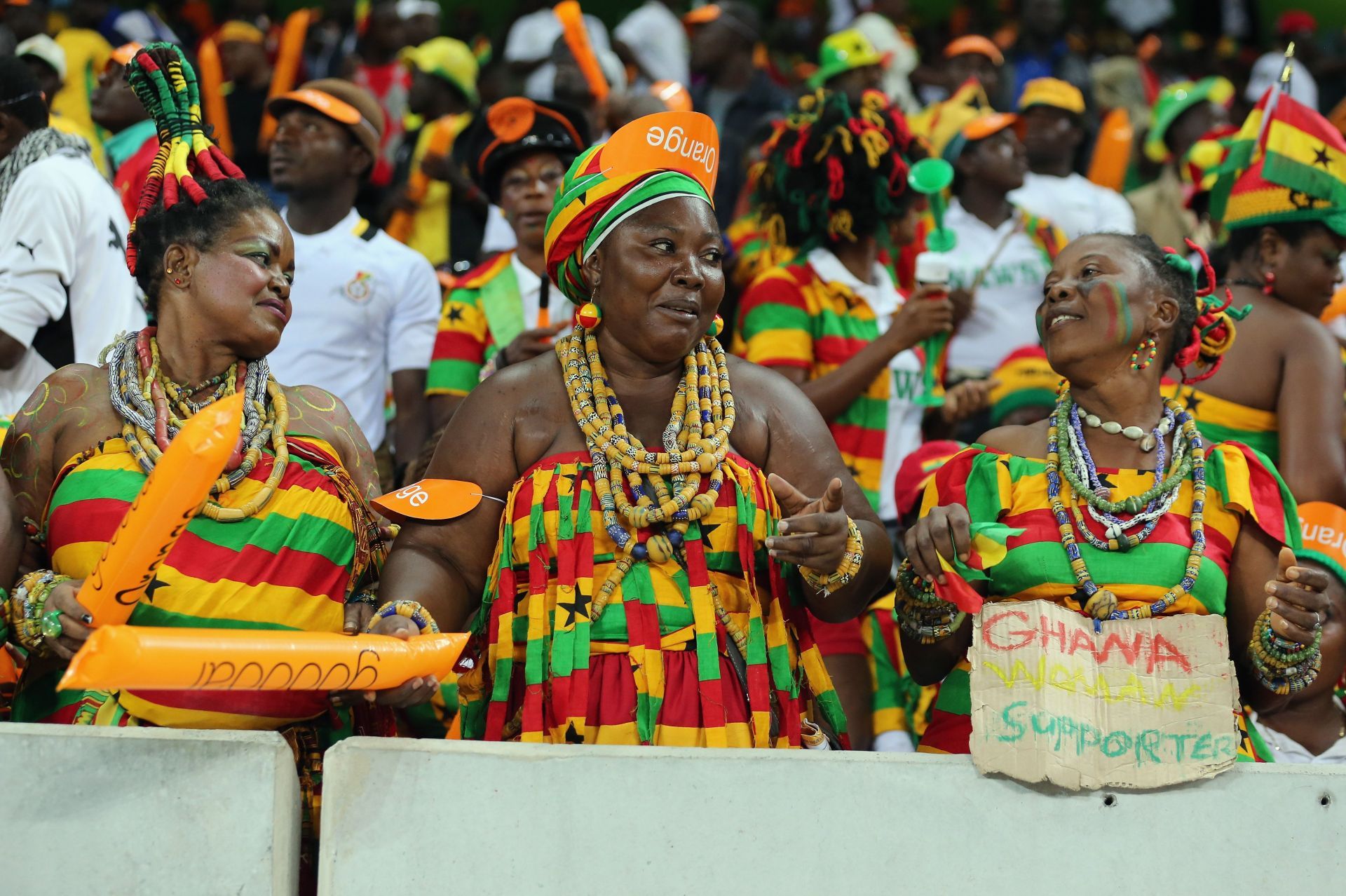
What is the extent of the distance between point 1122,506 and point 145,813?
2.05 m

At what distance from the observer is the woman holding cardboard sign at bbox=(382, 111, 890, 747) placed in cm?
294

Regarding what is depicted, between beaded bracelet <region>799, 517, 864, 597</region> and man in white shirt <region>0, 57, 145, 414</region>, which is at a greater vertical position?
man in white shirt <region>0, 57, 145, 414</region>

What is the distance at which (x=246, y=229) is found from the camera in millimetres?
3180

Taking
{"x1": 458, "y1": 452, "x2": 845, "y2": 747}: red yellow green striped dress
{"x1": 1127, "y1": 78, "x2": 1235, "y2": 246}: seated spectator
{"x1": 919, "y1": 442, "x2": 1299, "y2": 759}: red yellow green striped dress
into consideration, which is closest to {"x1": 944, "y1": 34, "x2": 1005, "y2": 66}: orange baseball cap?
{"x1": 1127, "y1": 78, "x2": 1235, "y2": 246}: seated spectator

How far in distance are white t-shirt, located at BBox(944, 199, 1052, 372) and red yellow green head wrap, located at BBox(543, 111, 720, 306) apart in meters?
2.63

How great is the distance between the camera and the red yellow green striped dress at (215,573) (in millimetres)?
2879

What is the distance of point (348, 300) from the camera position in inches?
205

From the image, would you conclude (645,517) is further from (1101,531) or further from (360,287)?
(360,287)

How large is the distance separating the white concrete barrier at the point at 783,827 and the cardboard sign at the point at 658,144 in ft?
4.41

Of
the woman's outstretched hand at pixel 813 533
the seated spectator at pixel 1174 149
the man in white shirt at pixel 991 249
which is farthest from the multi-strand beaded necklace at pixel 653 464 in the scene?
the seated spectator at pixel 1174 149

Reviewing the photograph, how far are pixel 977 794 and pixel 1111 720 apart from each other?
0.27 metres

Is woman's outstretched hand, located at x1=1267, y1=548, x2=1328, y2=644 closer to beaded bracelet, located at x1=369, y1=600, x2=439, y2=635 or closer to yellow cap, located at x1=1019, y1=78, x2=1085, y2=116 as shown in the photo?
beaded bracelet, located at x1=369, y1=600, x2=439, y2=635

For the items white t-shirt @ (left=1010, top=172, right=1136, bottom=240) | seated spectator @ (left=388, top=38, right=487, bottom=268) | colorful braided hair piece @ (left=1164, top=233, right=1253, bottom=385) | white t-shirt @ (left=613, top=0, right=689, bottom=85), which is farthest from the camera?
white t-shirt @ (left=613, top=0, right=689, bottom=85)

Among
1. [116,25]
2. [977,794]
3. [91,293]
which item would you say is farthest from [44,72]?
[977,794]
